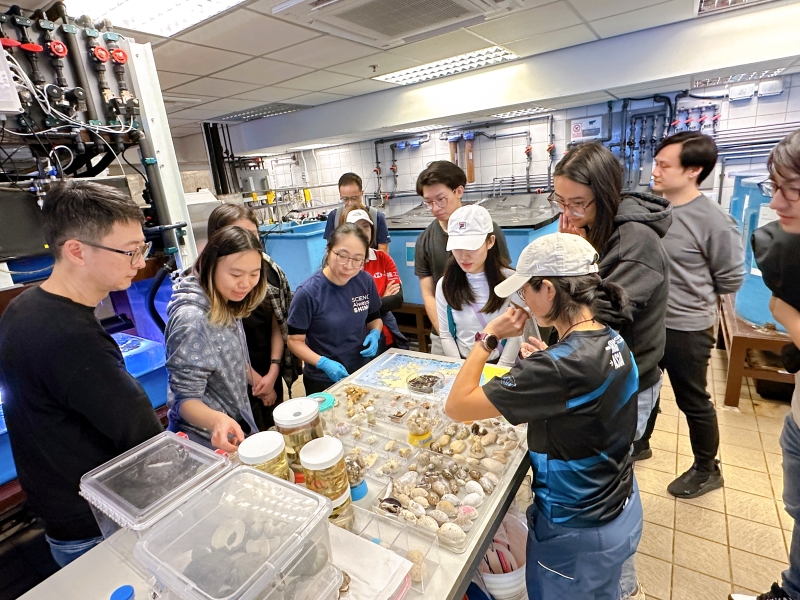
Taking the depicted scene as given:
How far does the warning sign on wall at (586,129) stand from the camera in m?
4.93

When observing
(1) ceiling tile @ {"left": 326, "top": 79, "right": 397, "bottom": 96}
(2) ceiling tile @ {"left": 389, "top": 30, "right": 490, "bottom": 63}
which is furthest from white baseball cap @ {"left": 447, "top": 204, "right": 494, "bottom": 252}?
(1) ceiling tile @ {"left": 326, "top": 79, "right": 397, "bottom": 96}

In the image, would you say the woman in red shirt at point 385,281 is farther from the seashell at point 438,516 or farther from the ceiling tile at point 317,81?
the ceiling tile at point 317,81

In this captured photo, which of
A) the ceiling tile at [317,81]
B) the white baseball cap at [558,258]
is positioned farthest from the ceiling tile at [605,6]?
the white baseball cap at [558,258]

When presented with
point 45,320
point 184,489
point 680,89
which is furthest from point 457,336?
point 680,89

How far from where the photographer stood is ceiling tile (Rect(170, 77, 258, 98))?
3782 millimetres

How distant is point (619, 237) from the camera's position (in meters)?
1.32

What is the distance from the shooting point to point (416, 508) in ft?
3.33

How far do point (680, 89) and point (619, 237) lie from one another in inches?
170

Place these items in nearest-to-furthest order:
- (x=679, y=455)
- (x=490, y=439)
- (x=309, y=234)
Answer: (x=490, y=439)
(x=679, y=455)
(x=309, y=234)

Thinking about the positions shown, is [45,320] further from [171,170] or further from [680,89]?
[680,89]

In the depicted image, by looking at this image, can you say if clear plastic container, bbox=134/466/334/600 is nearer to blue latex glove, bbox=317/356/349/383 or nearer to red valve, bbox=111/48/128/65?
blue latex glove, bbox=317/356/349/383

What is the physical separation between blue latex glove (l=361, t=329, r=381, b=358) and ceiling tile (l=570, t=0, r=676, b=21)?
8.07 feet

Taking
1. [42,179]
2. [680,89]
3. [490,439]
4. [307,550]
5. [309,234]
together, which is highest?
[680,89]

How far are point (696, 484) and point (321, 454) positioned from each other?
2.16 metres
